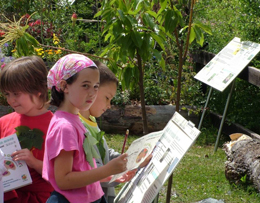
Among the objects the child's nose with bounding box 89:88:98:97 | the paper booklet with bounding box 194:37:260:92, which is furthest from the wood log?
the child's nose with bounding box 89:88:98:97

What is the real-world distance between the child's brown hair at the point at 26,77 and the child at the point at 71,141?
0.52m

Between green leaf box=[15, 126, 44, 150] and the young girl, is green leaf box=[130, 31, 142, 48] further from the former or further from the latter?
green leaf box=[15, 126, 44, 150]

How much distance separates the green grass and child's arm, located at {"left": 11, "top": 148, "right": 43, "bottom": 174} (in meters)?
1.95

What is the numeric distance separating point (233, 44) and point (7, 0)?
646cm

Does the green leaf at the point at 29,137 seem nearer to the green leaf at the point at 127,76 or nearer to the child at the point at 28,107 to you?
the child at the point at 28,107

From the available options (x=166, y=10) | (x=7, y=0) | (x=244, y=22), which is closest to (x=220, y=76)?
(x=244, y=22)

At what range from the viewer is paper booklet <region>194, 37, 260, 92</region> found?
17.2 ft

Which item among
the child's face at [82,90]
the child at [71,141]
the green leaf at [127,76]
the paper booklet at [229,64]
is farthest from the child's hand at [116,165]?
the paper booklet at [229,64]

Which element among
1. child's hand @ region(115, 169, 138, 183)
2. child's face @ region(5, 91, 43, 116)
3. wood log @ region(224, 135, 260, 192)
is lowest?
wood log @ region(224, 135, 260, 192)

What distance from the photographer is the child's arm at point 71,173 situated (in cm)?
208

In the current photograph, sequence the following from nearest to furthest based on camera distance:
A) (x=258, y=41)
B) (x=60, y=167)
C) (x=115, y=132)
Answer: (x=60, y=167) → (x=258, y=41) → (x=115, y=132)

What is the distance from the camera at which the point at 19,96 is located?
2.78m

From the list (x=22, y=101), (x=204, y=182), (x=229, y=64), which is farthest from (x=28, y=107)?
(x=229, y=64)

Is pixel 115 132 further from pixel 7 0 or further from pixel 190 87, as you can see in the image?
pixel 7 0
